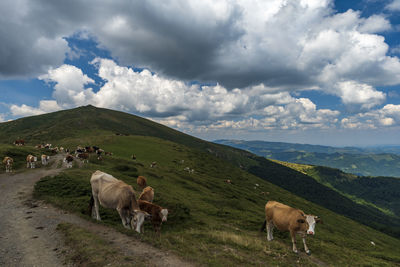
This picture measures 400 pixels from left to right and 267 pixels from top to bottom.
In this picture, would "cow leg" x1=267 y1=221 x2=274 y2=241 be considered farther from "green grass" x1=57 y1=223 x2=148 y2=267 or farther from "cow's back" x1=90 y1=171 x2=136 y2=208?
"cow's back" x1=90 y1=171 x2=136 y2=208

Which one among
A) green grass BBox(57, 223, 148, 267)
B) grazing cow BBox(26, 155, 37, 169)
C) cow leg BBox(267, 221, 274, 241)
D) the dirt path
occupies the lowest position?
cow leg BBox(267, 221, 274, 241)

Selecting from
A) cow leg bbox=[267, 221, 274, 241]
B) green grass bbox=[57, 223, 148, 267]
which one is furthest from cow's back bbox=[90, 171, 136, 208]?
cow leg bbox=[267, 221, 274, 241]

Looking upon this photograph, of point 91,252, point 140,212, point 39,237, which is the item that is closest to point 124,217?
point 140,212

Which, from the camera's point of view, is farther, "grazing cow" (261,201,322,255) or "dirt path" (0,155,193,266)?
"grazing cow" (261,201,322,255)

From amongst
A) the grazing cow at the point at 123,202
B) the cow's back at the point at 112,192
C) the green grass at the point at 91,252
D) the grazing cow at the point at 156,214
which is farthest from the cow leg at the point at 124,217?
the green grass at the point at 91,252

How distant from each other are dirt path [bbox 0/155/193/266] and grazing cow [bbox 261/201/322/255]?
8392 mm

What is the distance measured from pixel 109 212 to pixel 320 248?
730 inches

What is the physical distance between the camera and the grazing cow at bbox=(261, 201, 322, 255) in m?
14.2

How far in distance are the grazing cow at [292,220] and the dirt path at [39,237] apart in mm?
8392

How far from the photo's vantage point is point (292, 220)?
14.9 m

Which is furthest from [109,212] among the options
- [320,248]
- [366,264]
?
[366,264]

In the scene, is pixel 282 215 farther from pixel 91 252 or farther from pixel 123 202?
pixel 91 252

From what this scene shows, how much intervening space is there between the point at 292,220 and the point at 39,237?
16878 mm

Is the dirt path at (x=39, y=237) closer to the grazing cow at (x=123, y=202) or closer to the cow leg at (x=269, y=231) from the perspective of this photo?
the grazing cow at (x=123, y=202)
